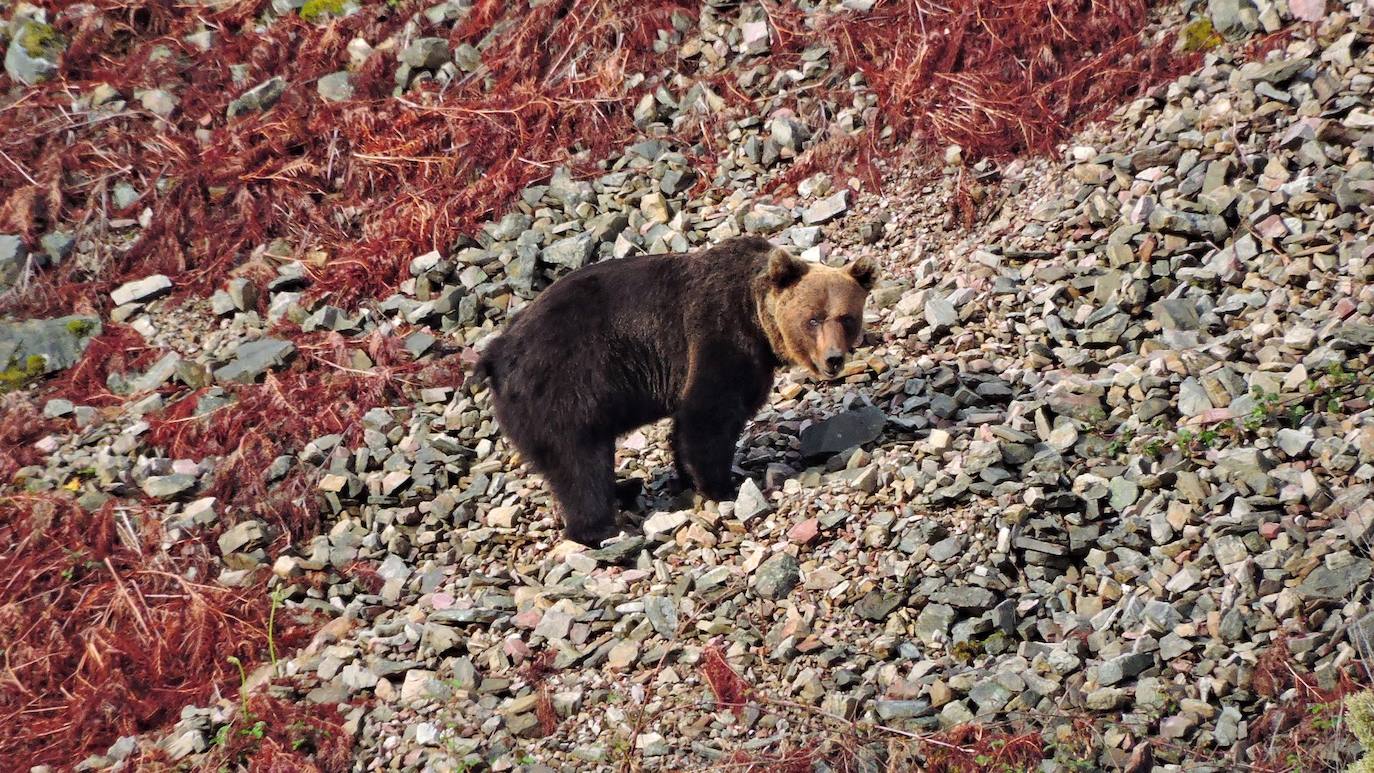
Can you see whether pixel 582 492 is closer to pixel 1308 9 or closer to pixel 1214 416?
pixel 1214 416

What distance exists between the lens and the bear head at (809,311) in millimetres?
7270

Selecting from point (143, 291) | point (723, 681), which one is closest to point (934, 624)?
point (723, 681)

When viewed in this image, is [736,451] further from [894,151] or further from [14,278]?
[14,278]

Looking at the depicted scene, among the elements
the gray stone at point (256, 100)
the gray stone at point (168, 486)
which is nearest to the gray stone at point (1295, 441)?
the gray stone at point (168, 486)

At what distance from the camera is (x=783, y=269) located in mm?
7289

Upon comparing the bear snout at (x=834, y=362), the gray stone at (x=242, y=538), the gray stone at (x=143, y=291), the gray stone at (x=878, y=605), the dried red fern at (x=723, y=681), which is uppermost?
the bear snout at (x=834, y=362)

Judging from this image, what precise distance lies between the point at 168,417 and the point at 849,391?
14.4 ft

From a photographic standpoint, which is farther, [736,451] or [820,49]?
[820,49]

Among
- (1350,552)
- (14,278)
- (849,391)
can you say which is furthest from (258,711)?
(14,278)

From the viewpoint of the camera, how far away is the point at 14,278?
406 inches

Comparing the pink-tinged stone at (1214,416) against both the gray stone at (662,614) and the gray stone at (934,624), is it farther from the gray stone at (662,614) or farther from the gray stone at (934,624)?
the gray stone at (662,614)

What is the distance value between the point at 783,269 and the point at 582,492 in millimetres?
1584

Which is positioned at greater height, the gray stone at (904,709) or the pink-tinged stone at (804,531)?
the gray stone at (904,709)

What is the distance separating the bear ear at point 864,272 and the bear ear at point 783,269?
10.9 inches
